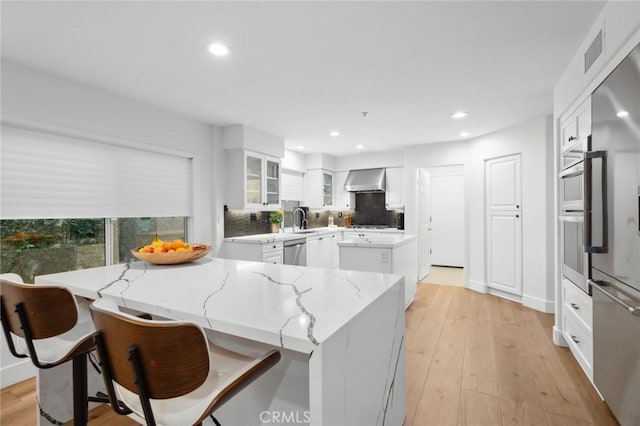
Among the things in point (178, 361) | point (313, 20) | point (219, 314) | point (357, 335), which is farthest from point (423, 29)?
point (178, 361)

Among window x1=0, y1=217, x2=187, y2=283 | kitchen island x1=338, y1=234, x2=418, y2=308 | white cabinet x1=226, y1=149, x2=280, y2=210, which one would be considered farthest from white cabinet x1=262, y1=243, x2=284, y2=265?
window x1=0, y1=217, x2=187, y2=283

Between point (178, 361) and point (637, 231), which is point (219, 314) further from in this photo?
point (637, 231)

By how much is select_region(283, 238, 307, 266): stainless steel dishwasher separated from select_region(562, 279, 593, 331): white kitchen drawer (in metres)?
3.24

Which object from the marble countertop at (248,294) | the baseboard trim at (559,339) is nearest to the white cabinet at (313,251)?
the marble countertop at (248,294)

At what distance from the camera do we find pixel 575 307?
7.86 ft

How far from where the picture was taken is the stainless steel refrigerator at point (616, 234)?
149 centimetres

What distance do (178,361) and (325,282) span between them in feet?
2.77

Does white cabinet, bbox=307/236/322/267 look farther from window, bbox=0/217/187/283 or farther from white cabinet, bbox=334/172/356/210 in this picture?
window, bbox=0/217/187/283

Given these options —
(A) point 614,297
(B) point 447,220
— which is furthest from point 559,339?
(B) point 447,220

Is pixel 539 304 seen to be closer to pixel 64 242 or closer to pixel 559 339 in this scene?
pixel 559 339

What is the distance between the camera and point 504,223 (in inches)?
177

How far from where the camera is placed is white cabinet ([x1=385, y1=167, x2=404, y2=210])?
609cm

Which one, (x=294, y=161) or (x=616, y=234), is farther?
(x=294, y=161)

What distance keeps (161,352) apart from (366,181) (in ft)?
18.6
